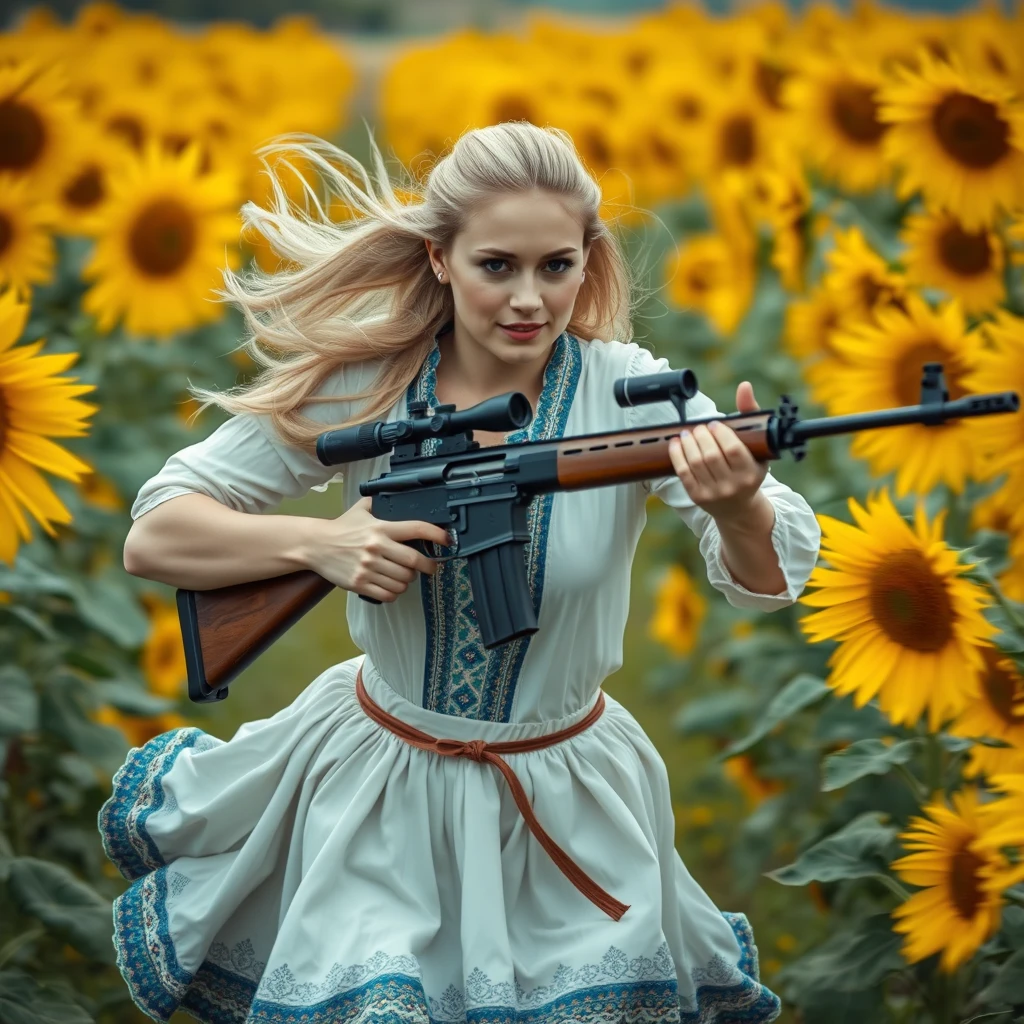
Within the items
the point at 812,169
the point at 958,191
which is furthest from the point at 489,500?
the point at 812,169

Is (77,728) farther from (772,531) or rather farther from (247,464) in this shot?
(772,531)

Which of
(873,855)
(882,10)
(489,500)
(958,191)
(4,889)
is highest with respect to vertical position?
(882,10)

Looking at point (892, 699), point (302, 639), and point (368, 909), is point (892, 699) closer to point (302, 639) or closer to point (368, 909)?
point (368, 909)

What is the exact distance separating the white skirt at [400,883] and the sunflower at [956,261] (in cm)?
208

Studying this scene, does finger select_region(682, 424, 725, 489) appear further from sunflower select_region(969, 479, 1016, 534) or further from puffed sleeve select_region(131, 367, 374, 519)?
sunflower select_region(969, 479, 1016, 534)

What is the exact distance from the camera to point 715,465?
9.98 ft

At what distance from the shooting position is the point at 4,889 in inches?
175

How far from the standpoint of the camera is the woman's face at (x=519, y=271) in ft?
11.0

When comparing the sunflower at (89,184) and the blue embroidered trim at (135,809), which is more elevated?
the sunflower at (89,184)

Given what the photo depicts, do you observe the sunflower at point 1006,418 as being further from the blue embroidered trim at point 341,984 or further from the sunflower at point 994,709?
the blue embroidered trim at point 341,984

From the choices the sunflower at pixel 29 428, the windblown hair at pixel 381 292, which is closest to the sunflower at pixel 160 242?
the sunflower at pixel 29 428

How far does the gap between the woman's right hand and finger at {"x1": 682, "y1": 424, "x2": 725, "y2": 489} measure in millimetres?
546

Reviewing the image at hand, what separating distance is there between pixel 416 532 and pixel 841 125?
399 centimetres

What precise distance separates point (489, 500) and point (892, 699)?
1.08m
